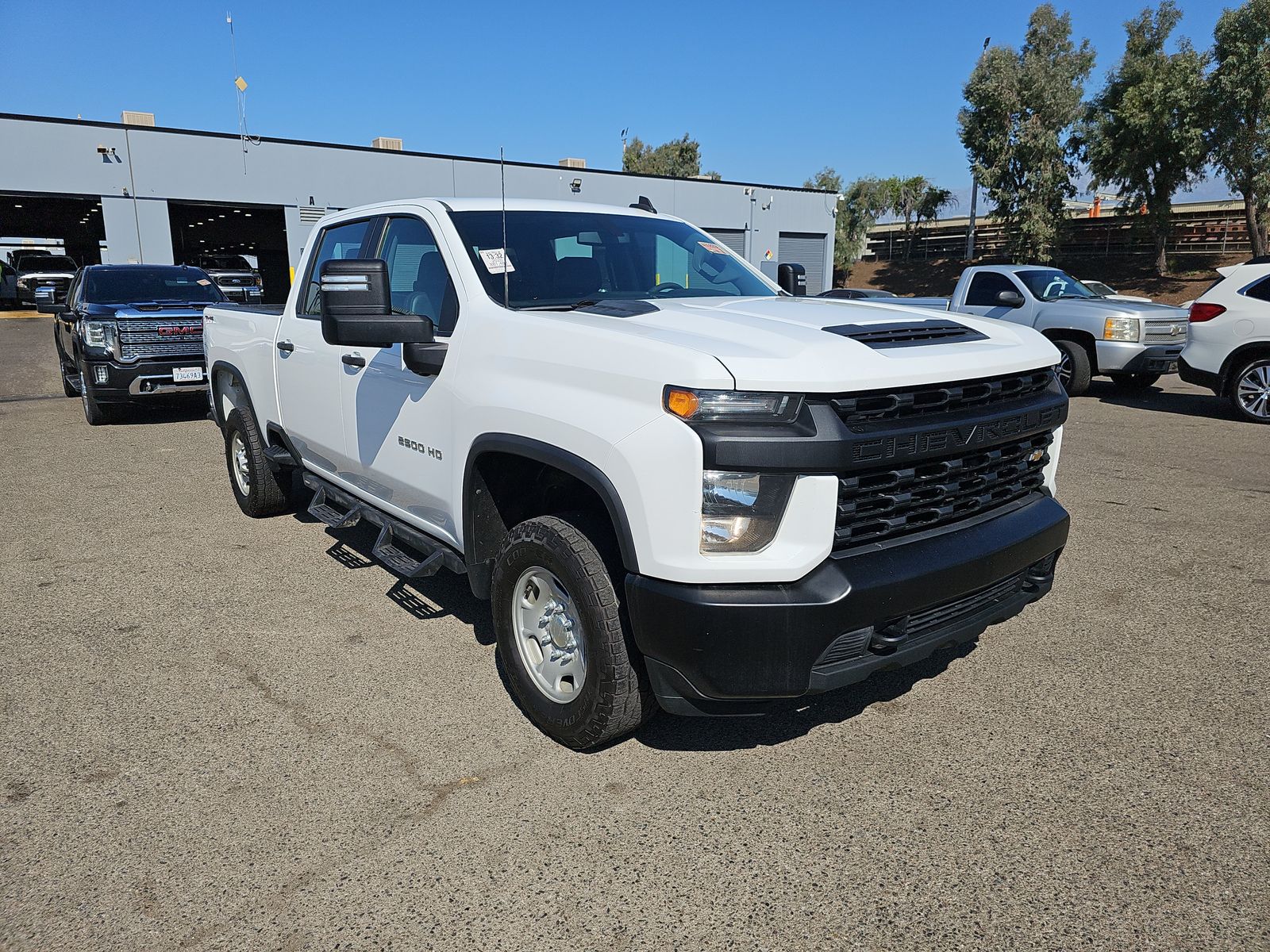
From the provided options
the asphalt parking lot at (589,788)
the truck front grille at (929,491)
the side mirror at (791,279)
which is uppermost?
the side mirror at (791,279)

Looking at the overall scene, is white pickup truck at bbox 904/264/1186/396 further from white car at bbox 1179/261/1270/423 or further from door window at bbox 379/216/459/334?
door window at bbox 379/216/459/334

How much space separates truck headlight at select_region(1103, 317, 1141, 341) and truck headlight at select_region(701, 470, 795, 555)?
11226mm

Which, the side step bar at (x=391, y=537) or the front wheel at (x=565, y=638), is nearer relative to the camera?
the front wheel at (x=565, y=638)

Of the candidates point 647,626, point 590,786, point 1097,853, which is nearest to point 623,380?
point 647,626

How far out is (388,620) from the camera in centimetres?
452

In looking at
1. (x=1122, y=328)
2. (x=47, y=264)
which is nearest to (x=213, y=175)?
(x=47, y=264)

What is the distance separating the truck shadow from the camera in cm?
1129

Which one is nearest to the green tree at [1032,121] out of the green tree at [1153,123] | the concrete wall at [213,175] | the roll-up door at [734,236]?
the green tree at [1153,123]

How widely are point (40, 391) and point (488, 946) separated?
1491 cm

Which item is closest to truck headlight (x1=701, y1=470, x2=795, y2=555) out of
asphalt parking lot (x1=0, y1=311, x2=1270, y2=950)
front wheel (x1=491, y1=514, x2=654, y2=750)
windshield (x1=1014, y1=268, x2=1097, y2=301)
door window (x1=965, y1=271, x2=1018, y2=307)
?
front wheel (x1=491, y1=514, x2=654, y2=750)

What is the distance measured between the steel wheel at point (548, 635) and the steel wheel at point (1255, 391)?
10.2m

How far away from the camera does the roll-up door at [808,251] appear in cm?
3834

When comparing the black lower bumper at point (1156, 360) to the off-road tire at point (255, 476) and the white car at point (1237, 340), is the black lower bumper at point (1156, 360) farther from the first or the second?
the off-road tire at point (255, 476)

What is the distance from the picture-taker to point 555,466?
303 cm
